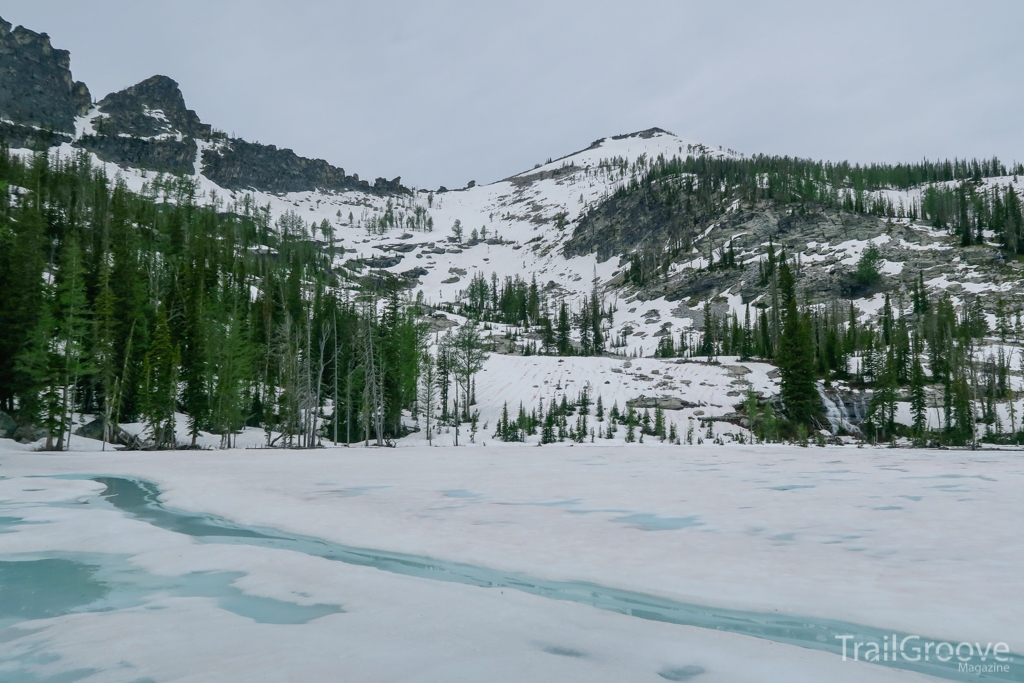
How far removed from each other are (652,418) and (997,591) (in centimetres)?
4900

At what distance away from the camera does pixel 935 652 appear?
11.3 feet

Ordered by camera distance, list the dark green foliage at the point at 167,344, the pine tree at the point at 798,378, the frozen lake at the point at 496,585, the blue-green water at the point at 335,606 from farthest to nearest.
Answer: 1. the pine tree at the point at 798,378
2. the dark green foliage at the point at 167,344
3. the blue-green water at the point at 335,606
4. the frozen lake at the point at 496,585

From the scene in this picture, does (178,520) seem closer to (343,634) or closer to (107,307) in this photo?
(343,634)

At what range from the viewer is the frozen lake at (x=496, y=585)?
125 inches

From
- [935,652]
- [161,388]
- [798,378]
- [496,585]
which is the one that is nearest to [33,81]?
[161,388]

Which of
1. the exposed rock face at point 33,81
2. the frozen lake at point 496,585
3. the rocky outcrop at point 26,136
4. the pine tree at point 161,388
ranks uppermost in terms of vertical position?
the exposed rock face at point 33,81

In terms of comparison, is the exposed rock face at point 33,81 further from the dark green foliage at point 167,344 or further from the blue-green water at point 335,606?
the blue-green water at point 335,606

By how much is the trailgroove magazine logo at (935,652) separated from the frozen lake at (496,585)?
82mm

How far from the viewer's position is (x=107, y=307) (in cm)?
3128

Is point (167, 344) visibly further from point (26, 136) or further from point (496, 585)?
point (26, 136)

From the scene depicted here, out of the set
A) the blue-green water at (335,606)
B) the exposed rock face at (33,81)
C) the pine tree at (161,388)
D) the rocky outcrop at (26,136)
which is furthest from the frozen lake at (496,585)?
the exposed rock face at (33,81)

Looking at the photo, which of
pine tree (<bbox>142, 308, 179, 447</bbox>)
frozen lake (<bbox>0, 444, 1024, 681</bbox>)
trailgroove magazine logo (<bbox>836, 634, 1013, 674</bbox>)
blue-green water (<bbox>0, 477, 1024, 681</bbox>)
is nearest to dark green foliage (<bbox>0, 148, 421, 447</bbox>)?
pine tree (<bbox>142, 308, 179, 447</bbox>)

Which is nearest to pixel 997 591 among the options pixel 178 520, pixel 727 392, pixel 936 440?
pixel 178 520

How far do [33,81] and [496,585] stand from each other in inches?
9985
